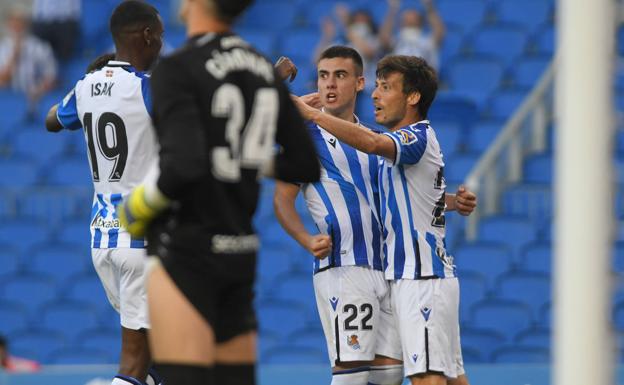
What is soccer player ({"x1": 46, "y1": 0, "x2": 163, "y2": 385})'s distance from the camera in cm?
621

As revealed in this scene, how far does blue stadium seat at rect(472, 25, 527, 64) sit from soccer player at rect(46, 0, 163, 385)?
921 centimetres

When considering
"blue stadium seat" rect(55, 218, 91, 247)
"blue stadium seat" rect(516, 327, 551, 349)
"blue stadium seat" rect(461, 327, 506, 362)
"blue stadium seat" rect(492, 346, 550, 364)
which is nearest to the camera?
"blue stadium seat" rect(492, 346, 550, 364)

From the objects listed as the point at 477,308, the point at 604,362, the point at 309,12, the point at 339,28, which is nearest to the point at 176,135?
the point at 604,362

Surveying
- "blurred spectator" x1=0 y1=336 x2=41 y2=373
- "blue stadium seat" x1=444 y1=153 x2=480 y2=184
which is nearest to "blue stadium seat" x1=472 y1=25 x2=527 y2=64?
"blue stadium seat" x1=444 y1=153 x2=480 y2=184

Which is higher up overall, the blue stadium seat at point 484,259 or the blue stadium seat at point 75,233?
the blue stadium seat at point 75,233

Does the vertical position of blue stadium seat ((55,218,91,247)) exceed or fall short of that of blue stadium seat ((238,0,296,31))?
it falls short

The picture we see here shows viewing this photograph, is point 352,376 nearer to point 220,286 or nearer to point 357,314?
point 357,314

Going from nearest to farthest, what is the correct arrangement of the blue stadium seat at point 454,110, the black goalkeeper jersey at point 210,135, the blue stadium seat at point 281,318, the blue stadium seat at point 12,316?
the black goalkeeper jersey at point 210,135
the blue stadium seat at point 281,318
the blue stadium seat at point 12,316
the blue stadium seat at point 454,110

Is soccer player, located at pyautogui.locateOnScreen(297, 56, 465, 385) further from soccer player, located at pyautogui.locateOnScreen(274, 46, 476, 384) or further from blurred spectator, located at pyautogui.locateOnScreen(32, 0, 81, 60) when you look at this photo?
blurred spectator, located at pyautogui.locateOnScreen(32, 0, 81, 60)

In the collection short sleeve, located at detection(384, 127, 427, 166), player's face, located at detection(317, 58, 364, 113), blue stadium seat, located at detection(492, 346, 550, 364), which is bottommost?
blue stadium seat, located at detection(492, 346, 550, 364)

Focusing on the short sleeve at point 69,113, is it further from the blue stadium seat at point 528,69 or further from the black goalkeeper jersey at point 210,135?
the blue stadium seat at point 528,69

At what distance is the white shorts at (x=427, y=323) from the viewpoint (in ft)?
21.3

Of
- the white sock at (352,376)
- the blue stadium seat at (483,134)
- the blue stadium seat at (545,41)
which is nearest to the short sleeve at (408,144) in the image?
the white sock at (352,376)

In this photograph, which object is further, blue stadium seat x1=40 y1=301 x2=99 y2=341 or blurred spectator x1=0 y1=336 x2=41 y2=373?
blue stadium seat x1=40 y1=301 x2=99 y2=341
